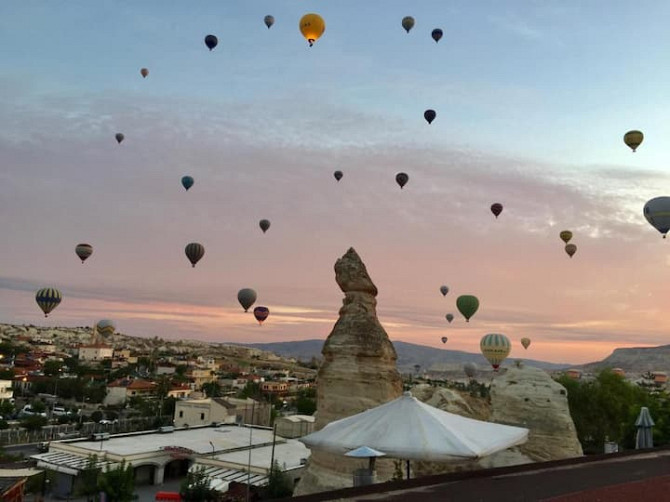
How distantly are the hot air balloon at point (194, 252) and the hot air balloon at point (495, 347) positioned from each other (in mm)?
24445

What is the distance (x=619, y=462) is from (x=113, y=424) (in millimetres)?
65145

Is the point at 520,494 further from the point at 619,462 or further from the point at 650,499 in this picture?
the point at 619,462

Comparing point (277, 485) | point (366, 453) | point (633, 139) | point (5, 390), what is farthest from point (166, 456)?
point (5, 390)

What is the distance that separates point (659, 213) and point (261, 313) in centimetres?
3239

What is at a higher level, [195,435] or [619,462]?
[619,462]

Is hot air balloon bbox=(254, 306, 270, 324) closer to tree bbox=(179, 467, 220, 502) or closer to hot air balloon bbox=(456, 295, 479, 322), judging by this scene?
hot air balloon bbox=(456, 295, 479, 322)

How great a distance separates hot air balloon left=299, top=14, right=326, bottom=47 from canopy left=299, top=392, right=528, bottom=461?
3473 centimetres

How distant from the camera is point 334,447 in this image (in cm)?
976

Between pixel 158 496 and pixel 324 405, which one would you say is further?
pixel 158 496

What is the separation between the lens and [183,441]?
144 feet

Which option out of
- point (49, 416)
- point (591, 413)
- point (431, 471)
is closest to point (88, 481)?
point (431, 471)

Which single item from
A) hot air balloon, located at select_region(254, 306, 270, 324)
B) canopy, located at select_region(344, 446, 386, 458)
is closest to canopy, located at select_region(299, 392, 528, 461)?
canopy, located at select_region(344, 446, 386, 458)

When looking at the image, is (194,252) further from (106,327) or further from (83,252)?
(106,327)

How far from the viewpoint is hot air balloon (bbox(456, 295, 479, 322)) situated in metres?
48.6
